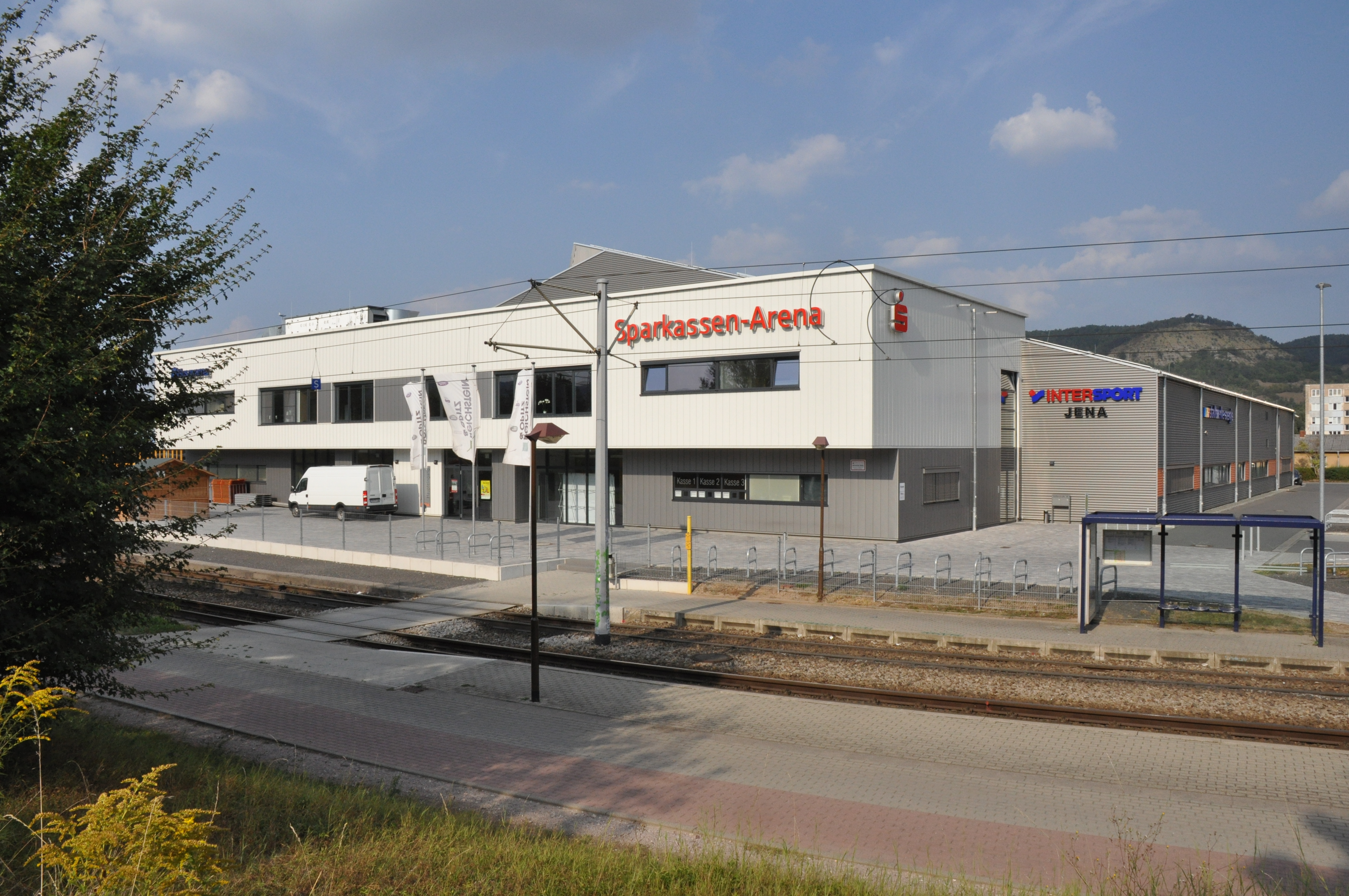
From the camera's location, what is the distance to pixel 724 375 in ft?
99.8

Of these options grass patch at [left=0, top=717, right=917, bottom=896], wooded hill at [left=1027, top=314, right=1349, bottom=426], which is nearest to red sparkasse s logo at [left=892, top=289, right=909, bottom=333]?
grass patch at [left=0, top=717, right=917, bottom=896]

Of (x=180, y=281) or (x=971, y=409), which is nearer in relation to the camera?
(x=180, y=281)

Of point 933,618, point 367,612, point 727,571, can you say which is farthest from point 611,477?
point 933,618

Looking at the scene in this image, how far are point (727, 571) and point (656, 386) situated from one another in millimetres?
10810

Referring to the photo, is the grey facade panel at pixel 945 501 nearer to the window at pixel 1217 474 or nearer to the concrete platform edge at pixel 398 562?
the concrete platform edge at pixel 398 562

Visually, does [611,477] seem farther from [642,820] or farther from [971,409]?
[642,820]

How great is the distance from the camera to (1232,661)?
13.7 meters

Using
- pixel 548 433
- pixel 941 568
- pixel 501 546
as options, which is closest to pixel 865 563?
pixel 941 568

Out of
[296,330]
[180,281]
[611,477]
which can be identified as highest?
[296,330]

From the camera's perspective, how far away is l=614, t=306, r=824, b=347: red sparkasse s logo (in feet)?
93.8

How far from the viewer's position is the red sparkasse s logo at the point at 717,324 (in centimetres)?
2859

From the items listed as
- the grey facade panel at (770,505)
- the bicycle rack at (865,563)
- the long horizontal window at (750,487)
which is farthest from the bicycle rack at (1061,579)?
the long horizontal window at (750,487)

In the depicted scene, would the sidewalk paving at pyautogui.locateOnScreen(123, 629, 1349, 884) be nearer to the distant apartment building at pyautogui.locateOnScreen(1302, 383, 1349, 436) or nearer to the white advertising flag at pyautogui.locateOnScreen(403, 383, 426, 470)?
the white advertising flag at pyautogui.locateOnScreen(403, 383, 426, 470)

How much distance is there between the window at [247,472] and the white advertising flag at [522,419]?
23292 mm
